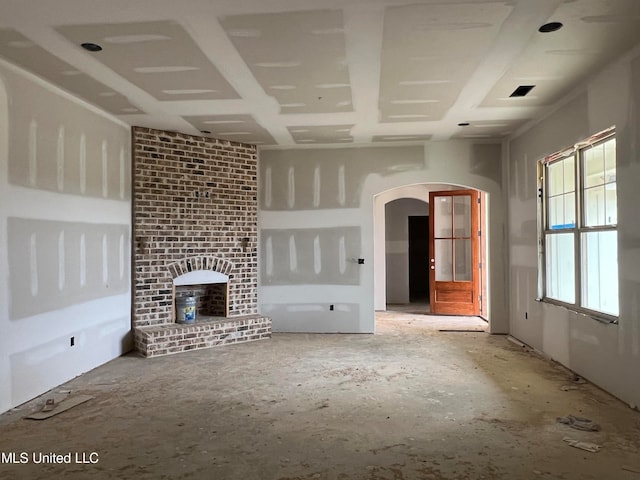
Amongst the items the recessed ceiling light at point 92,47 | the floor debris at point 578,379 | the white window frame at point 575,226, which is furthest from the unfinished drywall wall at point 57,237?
the white window frame at point 575,226

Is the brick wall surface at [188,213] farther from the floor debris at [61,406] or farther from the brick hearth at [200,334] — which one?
the floor debris at [61,406]

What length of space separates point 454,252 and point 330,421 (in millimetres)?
5698

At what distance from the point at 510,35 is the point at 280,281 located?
465 cm

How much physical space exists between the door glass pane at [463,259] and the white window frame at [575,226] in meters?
2.93

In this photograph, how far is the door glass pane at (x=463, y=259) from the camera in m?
8.25

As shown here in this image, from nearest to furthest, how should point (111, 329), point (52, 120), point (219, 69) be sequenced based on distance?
point (219, 69) < point (52, 120) < point (111, 329)

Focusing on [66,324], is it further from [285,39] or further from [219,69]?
[285,39]

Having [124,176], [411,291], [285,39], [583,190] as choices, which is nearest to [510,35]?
[285,39]

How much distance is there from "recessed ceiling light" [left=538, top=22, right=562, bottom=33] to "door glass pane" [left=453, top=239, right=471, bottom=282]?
5492 millimetres

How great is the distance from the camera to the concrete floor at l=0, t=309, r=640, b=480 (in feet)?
8.64

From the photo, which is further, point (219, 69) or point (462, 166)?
point (462, 166)

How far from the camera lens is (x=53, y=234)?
165 inches

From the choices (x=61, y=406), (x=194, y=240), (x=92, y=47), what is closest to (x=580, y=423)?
(x=61, y=406)

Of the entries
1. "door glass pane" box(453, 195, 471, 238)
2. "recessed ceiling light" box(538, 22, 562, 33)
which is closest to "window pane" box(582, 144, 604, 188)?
"recessed ceiling light" box(538, 22, 562, 33)
